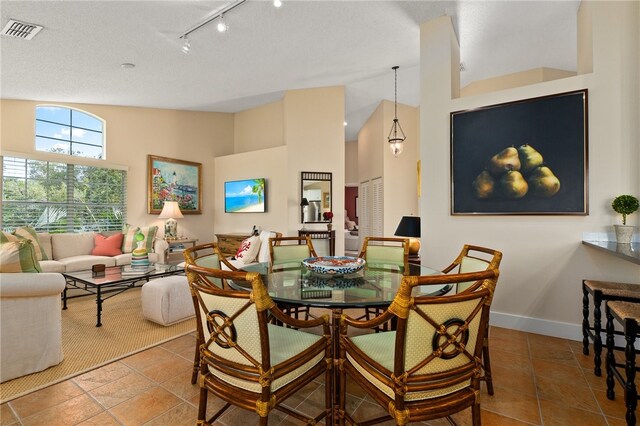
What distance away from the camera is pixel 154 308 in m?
2.92

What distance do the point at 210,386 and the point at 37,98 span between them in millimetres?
5585

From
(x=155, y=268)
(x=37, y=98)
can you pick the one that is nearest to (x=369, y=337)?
(x=155, y=268)

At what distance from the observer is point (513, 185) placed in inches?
109

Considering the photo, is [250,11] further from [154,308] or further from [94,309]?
[94,309]

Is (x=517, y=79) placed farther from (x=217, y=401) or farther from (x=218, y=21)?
(x=217, y=401)

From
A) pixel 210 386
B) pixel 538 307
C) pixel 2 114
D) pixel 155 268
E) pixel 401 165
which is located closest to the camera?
pixel 210 386

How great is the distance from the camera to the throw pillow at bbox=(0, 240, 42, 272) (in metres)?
2.09

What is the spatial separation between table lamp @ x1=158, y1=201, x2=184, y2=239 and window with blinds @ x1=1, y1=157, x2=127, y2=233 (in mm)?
693

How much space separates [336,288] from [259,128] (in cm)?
540

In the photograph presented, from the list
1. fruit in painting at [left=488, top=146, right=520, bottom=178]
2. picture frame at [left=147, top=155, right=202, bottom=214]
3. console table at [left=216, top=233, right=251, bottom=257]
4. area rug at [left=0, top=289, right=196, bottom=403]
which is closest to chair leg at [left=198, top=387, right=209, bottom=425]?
area rug at [left=0, top=289, right=196, bottom=403]

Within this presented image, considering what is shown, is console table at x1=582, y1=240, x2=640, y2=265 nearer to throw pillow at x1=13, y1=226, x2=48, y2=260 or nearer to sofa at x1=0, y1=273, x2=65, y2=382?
sofa at x1=0, y1=273, x2=65, y2=382

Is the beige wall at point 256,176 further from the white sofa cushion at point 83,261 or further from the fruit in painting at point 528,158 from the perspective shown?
the fruit in painting at point 528,158

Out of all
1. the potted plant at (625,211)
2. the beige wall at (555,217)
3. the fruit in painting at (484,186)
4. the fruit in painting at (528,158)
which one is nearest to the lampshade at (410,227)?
the beige wall at (555,217)

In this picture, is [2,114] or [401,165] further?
[401,165]
